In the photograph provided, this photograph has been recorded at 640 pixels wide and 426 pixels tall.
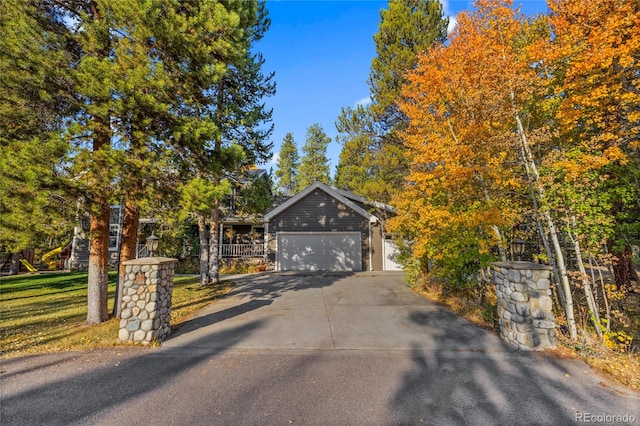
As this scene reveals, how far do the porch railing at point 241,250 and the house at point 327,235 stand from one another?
1.06 metres

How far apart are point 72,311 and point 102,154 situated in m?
5.09

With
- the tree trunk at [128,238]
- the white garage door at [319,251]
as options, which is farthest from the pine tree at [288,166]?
the tree trunk at [128,238]

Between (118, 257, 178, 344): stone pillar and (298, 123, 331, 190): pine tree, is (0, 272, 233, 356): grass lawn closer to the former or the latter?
(118, 257, 178, 344): stone pillar

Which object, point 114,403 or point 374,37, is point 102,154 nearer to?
point 114,403

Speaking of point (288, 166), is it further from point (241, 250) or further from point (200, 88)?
point (200, 88)

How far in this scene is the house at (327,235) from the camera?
48.1 ft

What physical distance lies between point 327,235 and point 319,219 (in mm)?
968

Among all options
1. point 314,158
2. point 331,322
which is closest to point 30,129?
point 331,322

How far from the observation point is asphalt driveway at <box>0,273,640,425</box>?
2.98m

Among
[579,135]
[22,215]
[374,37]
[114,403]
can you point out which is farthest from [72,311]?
[374,37]

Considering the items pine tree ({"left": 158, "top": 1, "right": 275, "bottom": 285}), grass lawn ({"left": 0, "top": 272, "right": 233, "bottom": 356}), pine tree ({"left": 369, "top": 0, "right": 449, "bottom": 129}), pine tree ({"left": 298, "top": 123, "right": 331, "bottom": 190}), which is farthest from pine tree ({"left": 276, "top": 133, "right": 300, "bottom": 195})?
pine tree ({"left": 158, "top": 1, "right": 275, "bottom": 285})

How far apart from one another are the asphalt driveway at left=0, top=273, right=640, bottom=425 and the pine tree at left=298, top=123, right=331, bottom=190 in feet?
89.8

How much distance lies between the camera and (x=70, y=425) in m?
2.78

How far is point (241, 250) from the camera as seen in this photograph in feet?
51.8
